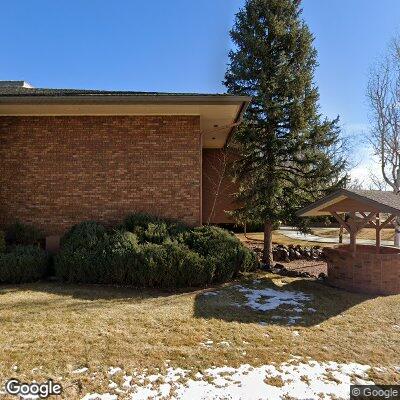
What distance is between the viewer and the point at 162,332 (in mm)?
4855

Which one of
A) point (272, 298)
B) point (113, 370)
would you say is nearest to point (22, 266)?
point (113, 370)

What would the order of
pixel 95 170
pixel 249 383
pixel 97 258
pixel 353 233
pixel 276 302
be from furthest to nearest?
1. pixel 95 170
2. pixel 353 233
3. pixel 97 258
4. pixel 276 302
5. pixel 249 383

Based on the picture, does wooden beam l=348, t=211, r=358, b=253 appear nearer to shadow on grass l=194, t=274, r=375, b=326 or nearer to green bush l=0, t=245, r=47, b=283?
shadow on grass l=194, t=274, r=375, b=326

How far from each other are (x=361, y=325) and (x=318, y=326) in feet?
2.41

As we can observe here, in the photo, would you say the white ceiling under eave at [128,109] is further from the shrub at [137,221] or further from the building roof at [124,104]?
the shrub at [137,221]

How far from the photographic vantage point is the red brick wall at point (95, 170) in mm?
9438

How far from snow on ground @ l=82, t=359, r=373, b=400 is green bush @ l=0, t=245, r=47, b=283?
485cm

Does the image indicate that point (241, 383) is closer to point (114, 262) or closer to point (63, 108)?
point (114, 262)

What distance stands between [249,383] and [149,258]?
4.01m

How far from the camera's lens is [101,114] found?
9.43 m

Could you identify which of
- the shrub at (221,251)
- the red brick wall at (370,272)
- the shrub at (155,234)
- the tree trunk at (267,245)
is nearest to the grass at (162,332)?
the red brick wall at (370,272)

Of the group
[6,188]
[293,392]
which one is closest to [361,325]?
[293,392]

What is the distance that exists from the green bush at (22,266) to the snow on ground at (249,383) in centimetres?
485

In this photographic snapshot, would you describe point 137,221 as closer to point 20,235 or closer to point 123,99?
point 123,99
